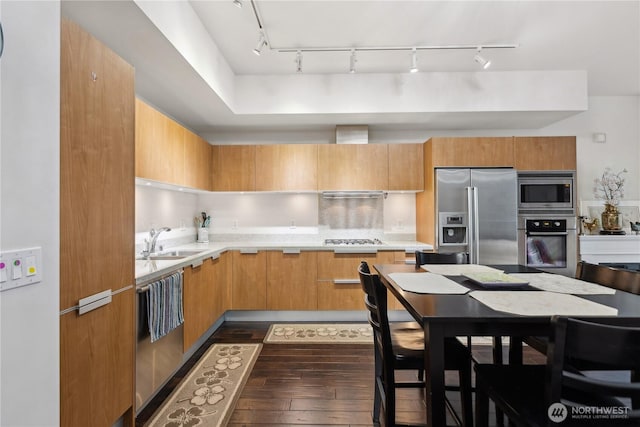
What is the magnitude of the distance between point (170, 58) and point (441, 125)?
320 centimetres

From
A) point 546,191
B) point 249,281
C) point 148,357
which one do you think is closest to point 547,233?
point 546,191

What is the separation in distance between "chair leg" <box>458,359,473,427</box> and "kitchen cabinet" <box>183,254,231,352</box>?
6.81 ft

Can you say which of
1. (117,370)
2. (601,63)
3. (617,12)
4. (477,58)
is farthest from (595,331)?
(601,63)

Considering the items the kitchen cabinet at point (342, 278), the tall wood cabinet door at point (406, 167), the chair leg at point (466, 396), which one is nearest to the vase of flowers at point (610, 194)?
the tall wood cabinet door at point (406, 167)

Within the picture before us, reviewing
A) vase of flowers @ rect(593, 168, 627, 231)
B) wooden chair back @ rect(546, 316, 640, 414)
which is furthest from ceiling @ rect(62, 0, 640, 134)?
wooden chair back @ rect(546, 316, 640, 414)

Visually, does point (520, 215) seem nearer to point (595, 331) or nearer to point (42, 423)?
point (595, 331)

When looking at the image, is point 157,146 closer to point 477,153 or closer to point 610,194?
point 477,153

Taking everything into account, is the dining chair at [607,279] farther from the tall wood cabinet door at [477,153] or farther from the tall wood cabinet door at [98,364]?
the tall wood cabinet door at [98,364]

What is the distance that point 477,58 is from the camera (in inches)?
109

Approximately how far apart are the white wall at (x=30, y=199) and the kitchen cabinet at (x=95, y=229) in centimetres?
14

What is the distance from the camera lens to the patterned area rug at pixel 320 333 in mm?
3012

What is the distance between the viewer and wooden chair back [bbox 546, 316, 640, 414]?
2.72 ft

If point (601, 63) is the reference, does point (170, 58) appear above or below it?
below

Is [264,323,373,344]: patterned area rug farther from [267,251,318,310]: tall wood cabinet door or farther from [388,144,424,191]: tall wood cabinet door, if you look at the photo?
[388,144,424,191]: tall wood cabinet door
